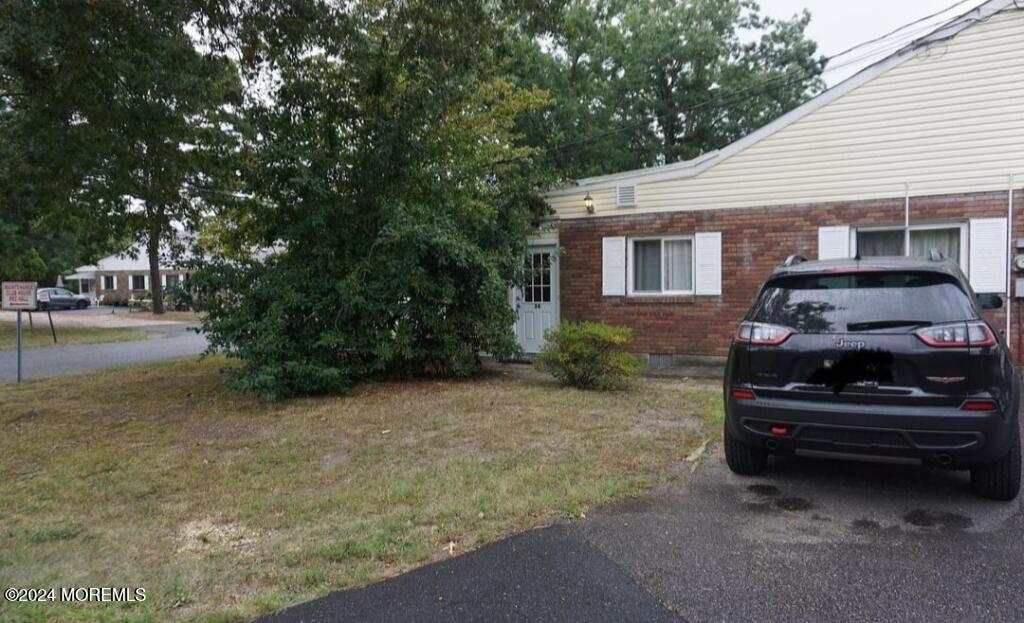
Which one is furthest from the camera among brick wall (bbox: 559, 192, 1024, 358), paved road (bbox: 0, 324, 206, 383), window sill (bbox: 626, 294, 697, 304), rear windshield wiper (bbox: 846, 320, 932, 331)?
paved road (bbox: 0, 324, 206, 383)

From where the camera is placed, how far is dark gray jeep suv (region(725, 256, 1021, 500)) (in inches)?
142

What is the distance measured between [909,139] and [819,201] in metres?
1.43

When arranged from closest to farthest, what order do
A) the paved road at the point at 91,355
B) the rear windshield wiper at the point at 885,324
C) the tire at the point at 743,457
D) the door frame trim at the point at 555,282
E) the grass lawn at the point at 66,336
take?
the rear windshield wiper at the point at 885,324
the tire at the point at 743,457
the door frame trim at the point at 555,282
the paved road at the point at 91,355
the grass lawn at the point at 66,336

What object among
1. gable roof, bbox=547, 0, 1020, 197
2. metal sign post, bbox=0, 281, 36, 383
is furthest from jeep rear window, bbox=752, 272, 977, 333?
metal sign post, bbox=0, 281, 36, 383

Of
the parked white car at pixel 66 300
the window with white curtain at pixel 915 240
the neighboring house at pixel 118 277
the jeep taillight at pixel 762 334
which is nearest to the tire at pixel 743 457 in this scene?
the jeep taillight at pixel 762 334

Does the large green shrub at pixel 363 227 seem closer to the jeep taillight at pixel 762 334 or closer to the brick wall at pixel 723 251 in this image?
the brick wall at pixel 723 251

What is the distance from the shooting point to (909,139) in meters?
9.23

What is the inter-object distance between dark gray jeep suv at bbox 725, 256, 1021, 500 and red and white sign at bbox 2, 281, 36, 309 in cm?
1191

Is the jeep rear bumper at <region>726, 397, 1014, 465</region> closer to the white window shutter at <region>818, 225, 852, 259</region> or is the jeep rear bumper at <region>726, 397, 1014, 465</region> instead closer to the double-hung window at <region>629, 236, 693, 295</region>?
the white window shutter at <region>818, 225, 852, 259</region>

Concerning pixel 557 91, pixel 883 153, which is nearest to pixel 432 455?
pixel 883 153

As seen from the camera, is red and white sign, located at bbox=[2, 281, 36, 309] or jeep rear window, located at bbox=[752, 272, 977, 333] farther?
red and white sign, located at bbox=[2, 281, 36, 309]

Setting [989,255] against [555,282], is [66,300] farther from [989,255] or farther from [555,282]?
[989,255]

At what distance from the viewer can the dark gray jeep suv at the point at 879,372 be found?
142 inches

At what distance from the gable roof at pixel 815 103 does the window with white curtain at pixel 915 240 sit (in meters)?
2.05
